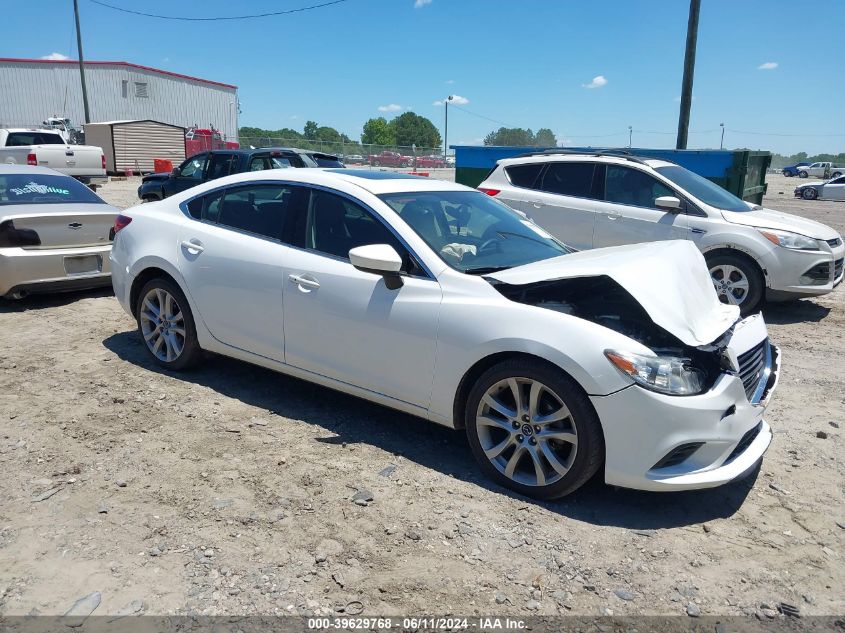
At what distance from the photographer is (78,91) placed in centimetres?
4872

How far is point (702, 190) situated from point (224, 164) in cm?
848

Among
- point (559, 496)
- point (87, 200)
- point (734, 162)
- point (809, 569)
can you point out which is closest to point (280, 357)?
point (559, 496)

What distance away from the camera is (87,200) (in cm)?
757

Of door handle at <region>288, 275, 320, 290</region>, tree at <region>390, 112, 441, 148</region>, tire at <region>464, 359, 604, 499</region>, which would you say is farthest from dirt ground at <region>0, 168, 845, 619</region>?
tree at <region>390, 112, 441, 148</region>

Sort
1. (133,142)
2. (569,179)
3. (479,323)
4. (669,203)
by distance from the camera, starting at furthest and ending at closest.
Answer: (133,142), (569,179), (669,203), (479,323)

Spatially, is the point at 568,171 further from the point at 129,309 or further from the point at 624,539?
the point at 624,539

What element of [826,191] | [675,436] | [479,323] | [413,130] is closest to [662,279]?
[675,436]

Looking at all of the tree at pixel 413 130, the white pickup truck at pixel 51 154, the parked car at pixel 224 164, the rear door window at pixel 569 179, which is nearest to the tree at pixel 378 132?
the tree at pixel 413 130

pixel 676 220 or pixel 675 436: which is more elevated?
pixel 676 220

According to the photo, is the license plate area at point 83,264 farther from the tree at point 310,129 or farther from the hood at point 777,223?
the tree at point 310,129

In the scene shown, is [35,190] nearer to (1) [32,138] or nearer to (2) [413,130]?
(1) [32,138]

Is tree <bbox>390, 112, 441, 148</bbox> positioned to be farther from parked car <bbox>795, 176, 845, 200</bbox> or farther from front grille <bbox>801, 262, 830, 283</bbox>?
front grille <bbox>801, 262, 830, 283</bbox>

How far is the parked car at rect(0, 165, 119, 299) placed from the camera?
657 centimetres

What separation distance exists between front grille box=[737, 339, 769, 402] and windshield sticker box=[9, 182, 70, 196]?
7.15m
